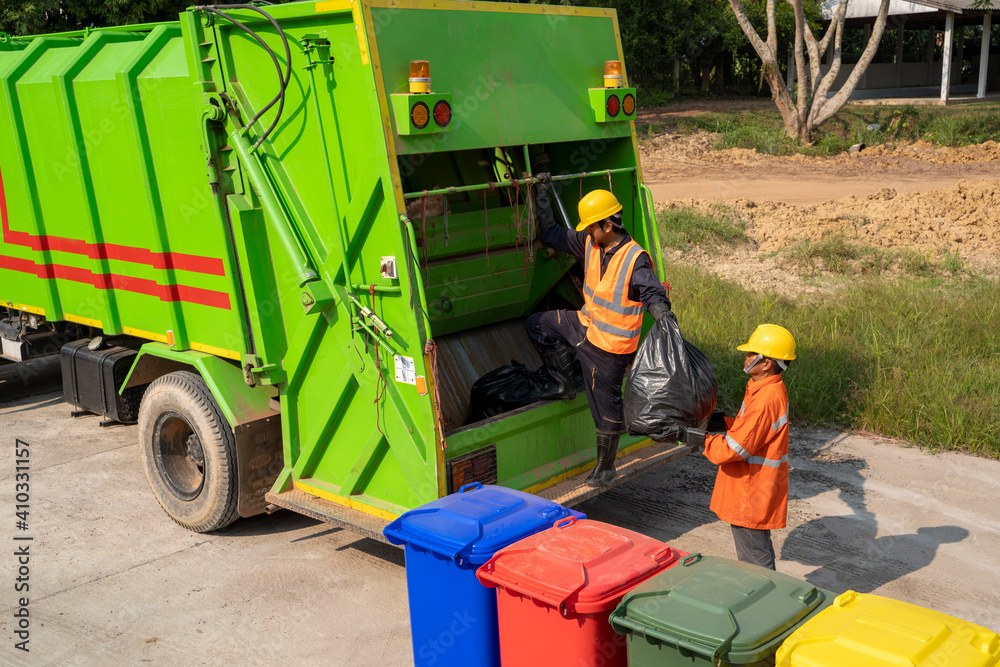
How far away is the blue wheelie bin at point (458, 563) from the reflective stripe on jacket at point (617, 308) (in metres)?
1.40

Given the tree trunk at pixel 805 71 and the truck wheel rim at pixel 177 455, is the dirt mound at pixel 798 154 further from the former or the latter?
the truck wheel rim at pixel 177 455

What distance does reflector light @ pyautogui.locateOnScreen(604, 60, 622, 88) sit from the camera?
16.9ft

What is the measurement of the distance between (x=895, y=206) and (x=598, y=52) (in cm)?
840

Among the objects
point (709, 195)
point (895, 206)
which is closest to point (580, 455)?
point (895, 206)

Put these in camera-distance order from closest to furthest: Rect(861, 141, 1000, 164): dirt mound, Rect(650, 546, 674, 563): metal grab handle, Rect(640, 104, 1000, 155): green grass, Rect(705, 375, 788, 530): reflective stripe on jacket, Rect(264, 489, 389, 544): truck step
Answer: Rect(650, 546, 674, 563): metal grab handle
Rect(705, 375, 788, 530): reflective stripe on jacket
Rect(264, 489, 389, 544): truck step
Rect(861, 141, 1000, 164): dirt mound
Rect(640, 104, 1000, 155): green grass

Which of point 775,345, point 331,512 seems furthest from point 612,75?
point 331,512

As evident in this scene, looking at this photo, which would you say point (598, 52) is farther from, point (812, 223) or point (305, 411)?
point (812, 223)

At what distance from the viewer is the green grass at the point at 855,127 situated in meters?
19.5

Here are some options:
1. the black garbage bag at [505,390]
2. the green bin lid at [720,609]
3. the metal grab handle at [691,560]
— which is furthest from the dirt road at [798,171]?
the green bin lid at [720,609]

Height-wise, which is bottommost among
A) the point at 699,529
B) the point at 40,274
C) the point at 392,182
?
the point at 699,529

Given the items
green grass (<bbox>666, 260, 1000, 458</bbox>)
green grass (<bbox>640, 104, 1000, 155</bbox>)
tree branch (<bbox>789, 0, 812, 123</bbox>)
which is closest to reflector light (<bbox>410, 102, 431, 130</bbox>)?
green grass (<bbox>666, 260, 1000, 458</bbox>)

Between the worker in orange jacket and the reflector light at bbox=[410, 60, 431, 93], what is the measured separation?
1804mm

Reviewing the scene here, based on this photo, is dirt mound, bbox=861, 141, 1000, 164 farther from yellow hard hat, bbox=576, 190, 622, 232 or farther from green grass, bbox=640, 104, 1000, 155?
yellow hard hat, bbox=576, 190, 622, 232

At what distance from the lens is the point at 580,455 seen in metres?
5.15
